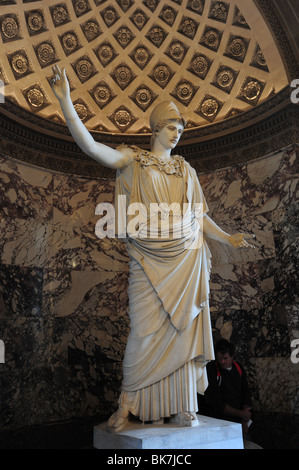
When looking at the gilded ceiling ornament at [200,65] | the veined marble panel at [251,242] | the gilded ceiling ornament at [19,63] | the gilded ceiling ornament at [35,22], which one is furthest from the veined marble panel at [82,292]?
the gilded ceiling ornament at [35,22]

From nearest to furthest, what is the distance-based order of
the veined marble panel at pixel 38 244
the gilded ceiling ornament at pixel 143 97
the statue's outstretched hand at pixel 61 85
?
1. the statue's outstretched hand at pixel 61 85
2. the veined marble panel at pixel 38 244
3. the gilded ceiling ornament at pixel 143 97

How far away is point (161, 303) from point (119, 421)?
0.90 metres

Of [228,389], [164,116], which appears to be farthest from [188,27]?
[228,389]

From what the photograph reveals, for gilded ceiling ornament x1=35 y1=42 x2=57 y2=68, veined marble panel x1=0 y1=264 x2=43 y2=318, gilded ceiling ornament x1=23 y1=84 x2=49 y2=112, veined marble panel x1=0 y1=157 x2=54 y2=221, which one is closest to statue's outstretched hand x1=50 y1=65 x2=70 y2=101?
veined marble panel x1=0 y1=157 x2=54 y2=221

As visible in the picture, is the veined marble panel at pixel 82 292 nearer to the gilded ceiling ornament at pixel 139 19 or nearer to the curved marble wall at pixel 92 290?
the curved marble wall at pixel 92 290

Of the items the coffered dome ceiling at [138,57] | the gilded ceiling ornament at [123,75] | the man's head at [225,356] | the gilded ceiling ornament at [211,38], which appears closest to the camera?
the man's head at [225,356]

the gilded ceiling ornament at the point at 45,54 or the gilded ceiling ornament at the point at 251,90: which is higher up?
the gilded ceiling ornament at the point at 45,54

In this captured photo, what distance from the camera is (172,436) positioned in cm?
284

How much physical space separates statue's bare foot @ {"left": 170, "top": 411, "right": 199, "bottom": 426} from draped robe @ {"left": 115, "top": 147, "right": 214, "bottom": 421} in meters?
0.03

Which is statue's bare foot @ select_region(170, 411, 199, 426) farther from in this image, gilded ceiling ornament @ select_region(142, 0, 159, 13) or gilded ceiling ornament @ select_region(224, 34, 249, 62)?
gilded ceiling ornament @ select_region(142, 0, 159, 13)

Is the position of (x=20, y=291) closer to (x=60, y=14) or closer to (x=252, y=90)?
(x=60, y=14)

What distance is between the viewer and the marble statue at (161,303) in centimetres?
316

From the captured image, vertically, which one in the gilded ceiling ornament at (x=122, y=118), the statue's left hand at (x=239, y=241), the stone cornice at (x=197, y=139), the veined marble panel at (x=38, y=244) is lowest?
the statue's left hand at (x=239, y=241)

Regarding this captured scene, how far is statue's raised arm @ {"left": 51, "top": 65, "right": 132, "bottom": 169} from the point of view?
3.15 meters
